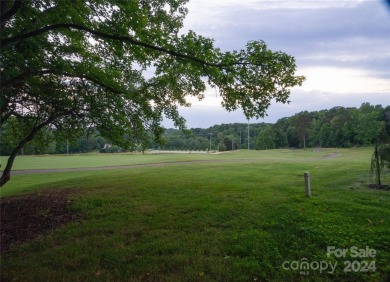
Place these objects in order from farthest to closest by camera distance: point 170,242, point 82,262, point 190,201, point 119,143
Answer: point 119,143, point 190,201, point 170,242, point 82,262

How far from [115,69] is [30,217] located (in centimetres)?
573

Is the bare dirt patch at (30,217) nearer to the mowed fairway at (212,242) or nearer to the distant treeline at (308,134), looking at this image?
the mowed fairway at (212,242)

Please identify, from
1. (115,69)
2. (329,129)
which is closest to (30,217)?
(115,69)

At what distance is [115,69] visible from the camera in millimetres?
9414

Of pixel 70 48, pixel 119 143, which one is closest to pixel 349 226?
pixel 119 143

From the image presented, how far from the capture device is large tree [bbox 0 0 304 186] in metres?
6.24

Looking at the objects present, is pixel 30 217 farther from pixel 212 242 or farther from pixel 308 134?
pixel 308 134

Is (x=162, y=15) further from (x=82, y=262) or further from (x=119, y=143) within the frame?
(x=82, y=262)

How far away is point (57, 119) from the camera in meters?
10.5

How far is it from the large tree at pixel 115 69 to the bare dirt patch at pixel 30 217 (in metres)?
1.52

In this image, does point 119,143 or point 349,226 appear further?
point 119,143

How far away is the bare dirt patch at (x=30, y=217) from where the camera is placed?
694 centimetres

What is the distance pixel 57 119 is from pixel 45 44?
134 inches

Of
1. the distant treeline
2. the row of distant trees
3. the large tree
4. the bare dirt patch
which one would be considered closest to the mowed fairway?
the bare dirt patch
